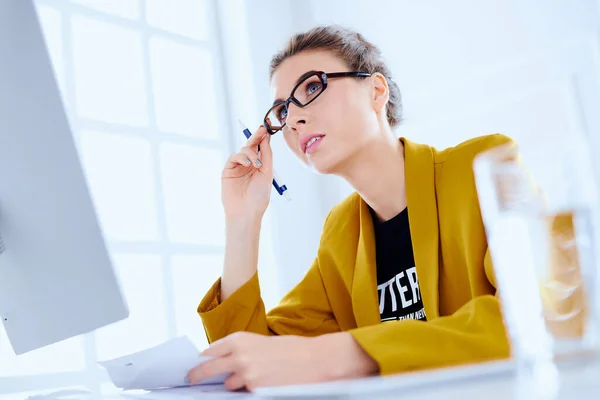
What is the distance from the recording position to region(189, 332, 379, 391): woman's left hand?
0.72 metres

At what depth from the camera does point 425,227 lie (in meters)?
1.29

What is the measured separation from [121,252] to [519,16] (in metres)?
1.92

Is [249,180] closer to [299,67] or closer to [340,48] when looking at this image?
[299,67]

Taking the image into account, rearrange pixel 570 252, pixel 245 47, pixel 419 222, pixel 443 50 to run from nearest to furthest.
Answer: pixel 570 252
pixel 419 222
pixel 443 50
pixel 245 47

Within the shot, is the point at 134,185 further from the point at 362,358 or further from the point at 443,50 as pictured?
the point at 362,358

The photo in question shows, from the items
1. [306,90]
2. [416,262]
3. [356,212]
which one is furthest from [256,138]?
[416,262]

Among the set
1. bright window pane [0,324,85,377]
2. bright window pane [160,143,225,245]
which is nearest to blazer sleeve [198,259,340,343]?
bright window pane [0,324,85,377]

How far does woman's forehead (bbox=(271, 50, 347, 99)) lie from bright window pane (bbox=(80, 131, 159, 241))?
1139 mm

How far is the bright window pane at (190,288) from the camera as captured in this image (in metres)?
2.72

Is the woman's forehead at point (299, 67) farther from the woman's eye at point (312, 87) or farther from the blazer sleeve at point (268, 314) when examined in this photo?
the blazer sleeve at point (268, 314)

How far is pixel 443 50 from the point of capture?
9.57 ft

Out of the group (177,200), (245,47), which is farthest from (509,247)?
(245,47)

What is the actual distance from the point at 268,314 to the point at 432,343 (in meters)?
0.83

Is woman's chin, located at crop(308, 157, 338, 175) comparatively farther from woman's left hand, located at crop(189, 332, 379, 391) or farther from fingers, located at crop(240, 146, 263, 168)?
woman's left hand, located at crop(189, 332, 379, 391)
